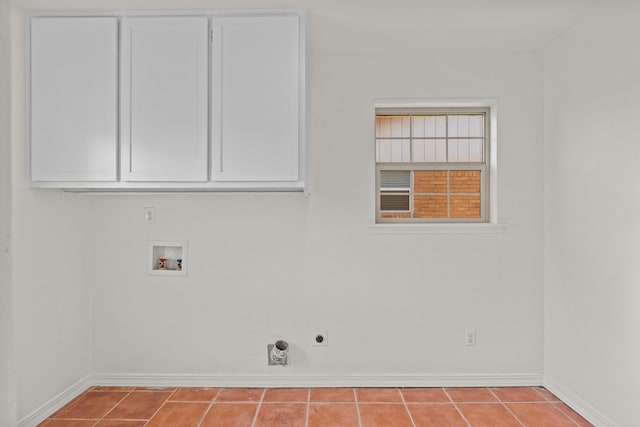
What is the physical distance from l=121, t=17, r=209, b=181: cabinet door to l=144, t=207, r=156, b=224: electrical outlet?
627 mm

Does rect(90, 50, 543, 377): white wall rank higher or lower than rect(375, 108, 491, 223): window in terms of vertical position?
lower

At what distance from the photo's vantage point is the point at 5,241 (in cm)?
113

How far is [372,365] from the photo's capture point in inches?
129

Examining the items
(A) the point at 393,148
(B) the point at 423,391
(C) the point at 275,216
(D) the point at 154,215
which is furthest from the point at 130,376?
(A) the point at 393,148

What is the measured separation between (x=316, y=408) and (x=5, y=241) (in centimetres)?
229

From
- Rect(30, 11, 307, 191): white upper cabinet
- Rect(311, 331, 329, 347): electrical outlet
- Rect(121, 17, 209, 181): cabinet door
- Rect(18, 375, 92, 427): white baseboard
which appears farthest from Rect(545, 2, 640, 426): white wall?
Rect(18, 375, 92, 427): white baseboard

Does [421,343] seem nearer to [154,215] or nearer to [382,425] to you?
[382,425]

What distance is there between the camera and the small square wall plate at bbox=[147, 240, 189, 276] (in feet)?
10.8

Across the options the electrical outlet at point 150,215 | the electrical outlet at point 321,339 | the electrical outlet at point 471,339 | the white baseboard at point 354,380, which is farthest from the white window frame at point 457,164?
the electrical outlet at point 150,215

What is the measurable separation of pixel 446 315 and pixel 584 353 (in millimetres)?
888

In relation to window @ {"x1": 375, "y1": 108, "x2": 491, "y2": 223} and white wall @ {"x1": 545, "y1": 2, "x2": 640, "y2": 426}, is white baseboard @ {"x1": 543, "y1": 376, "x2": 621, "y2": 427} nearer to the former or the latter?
white wall @ {"x1": 545, "y1": 2, "x2": 640, "y2": 426}

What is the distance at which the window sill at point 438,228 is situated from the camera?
3258mm

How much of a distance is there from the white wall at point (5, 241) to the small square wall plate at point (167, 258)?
83.3 inches

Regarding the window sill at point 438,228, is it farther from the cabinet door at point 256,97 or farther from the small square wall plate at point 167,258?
the small square wall plate at point 167,258
